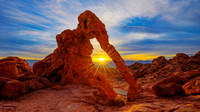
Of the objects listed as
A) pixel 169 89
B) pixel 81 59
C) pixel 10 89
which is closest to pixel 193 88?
pixel 169 89

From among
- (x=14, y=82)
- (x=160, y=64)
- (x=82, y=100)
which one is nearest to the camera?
(x=82, y=100)

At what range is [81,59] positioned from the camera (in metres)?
13.6

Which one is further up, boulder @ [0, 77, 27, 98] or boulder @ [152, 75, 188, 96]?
boulder @ [0, 77, 27, 98]

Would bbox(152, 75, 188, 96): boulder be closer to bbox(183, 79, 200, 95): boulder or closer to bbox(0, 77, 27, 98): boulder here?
bbox(183, 79, 200, 95): boulder

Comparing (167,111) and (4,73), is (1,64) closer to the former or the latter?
(4,73)

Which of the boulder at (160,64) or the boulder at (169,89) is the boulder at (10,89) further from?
the boulder at (160,64)

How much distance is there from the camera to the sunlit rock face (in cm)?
1129

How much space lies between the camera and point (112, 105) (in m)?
7.48

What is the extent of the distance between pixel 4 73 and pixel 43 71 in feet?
15.0

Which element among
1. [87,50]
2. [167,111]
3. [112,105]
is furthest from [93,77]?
[167,111]

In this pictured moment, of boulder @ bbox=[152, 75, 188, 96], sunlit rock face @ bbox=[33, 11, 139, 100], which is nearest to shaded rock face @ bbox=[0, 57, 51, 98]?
sunlit rock face @ bbox=[33, 11, 139, 100]

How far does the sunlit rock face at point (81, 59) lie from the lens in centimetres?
1129

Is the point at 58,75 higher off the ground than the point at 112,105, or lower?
higher

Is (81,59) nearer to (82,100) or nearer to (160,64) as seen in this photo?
(82,100)
